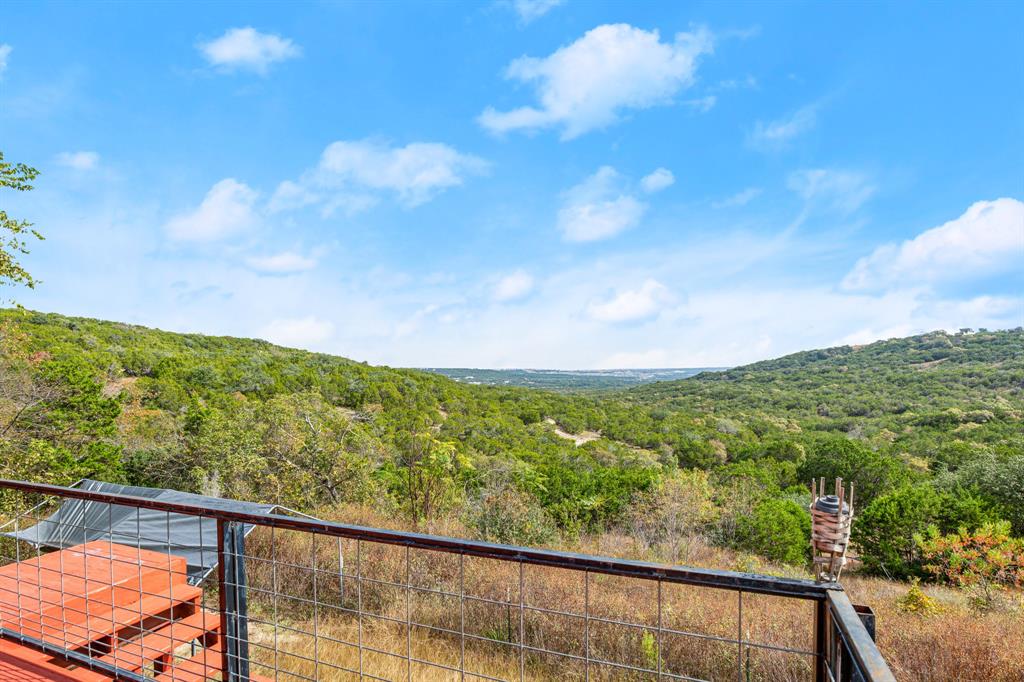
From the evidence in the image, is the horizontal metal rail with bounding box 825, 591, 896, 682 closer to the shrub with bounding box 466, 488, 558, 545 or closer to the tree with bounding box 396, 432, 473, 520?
the shrub with bounding box 466, 488, 558, 545

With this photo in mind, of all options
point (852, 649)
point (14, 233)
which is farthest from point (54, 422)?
point (852, 649)

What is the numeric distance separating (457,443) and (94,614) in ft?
54.1

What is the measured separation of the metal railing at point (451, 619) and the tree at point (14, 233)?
3.57 metres

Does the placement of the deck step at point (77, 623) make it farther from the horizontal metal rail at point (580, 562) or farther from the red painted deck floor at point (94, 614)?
the horizontal metal rail at point (580, 562)

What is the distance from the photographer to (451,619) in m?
6.54

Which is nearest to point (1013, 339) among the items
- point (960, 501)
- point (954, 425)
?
point (954, 425)

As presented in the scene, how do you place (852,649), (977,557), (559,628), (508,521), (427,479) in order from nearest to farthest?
(852,649) → (559,628) → (977,557) → (508,521) → (427,479)

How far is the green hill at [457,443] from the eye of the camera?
11.8m

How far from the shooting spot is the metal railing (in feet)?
3.89

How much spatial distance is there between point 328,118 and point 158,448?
1010 centimetres

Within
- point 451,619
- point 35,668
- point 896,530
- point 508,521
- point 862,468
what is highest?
point 35,668

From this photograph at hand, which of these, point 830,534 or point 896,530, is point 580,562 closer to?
point 830,534

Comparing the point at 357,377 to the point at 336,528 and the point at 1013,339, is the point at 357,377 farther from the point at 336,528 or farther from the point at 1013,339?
the point at 1013,339

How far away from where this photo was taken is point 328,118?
37.8ft
